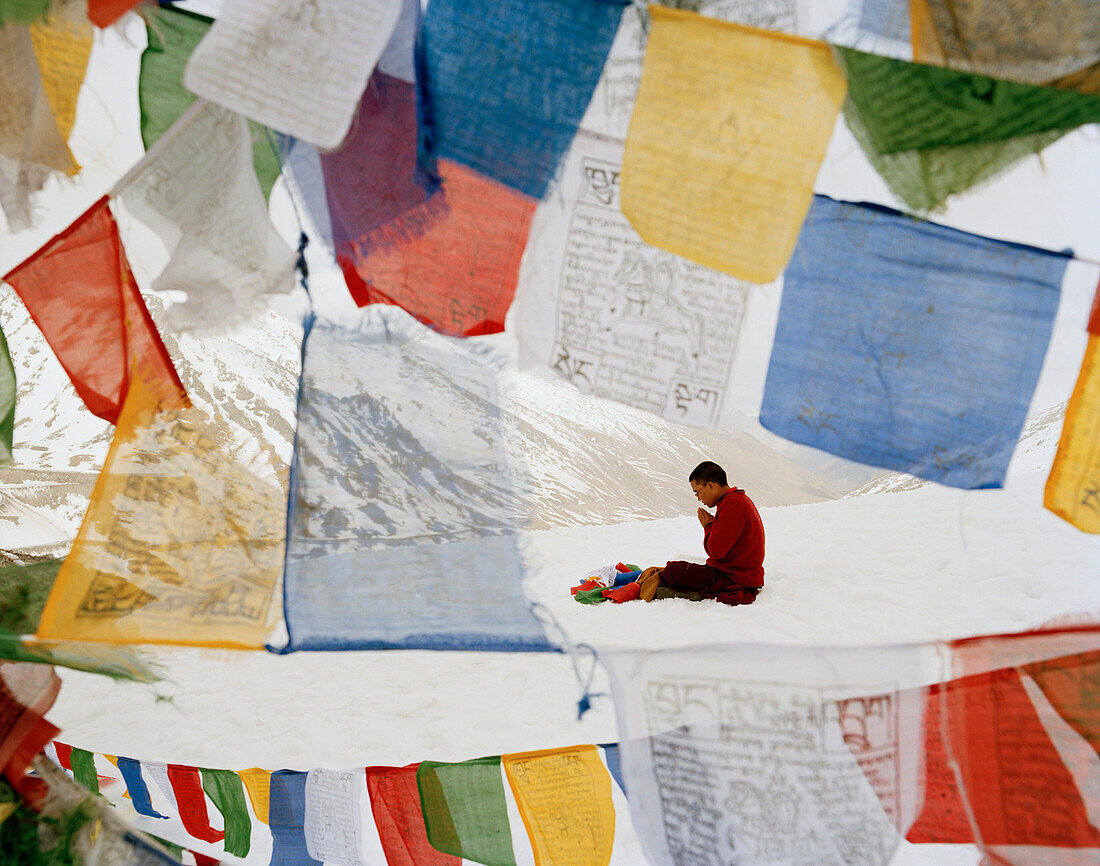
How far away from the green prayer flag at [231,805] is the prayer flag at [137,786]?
17 cm

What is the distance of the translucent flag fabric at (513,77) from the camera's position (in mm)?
818

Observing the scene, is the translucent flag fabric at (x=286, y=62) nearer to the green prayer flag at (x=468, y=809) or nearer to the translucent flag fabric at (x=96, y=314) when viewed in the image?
the translucent flag fabric at (x=96, y=314)

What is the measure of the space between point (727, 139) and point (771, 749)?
2.58 feet

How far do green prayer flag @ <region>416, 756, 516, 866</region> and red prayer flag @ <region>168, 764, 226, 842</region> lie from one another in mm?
489

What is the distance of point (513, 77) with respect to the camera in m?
0.84

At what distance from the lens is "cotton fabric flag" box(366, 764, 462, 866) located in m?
1.14

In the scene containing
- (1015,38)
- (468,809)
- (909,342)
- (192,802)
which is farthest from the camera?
(192,802)

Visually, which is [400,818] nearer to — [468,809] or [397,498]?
[468,809]

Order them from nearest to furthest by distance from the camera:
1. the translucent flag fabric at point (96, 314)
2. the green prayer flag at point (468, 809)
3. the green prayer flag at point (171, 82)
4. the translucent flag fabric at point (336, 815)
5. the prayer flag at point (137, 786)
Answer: the green prayer flag at point (171, 82) → the translucent flag fabric at point (96, 314) → the green prayer flag at point (468, 809) → the translucent flag fabric at point (336, 815) → the prayer flag at point (137, 786)

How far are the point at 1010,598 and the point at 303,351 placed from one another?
8.39ft

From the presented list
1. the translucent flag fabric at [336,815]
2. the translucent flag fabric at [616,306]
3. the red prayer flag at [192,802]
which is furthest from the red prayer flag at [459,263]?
the red prayer flag at [192,802]

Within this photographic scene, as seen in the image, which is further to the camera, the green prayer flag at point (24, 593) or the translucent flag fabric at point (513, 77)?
the green prayer flag at point (24, 593)

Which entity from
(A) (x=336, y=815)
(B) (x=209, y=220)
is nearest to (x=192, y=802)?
(A) (x=336, y=815)

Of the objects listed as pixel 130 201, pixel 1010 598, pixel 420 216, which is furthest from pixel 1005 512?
pixel 130 201
